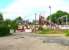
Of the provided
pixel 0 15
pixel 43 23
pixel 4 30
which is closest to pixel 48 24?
pixel 43 23

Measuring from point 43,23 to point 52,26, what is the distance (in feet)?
27.4

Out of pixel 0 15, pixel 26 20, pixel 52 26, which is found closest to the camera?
pixel 52 26

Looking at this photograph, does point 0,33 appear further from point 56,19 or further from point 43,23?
point 56,19

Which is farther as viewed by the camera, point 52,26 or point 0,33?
point 52,26

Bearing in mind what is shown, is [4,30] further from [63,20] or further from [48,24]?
[63,20]

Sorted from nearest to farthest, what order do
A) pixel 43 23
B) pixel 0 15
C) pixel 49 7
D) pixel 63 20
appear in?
1. pixel 49 7
2. pixel 43 23
3. pixel 0 15
4. pixel 63 20

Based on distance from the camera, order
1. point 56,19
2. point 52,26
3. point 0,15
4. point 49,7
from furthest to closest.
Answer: point 56,19 → point 0,15 → point 52,26 → point 49,7

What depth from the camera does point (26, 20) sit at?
132250 mm

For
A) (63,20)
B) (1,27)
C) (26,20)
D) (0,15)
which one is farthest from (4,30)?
(63,20)

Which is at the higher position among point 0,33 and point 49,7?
point 49,7

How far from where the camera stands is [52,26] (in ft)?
290

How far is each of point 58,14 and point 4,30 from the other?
121597 millimetres

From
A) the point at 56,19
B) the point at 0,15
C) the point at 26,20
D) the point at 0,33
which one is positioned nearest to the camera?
the point at 0,33

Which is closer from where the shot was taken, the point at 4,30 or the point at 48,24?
the point at 4,30
